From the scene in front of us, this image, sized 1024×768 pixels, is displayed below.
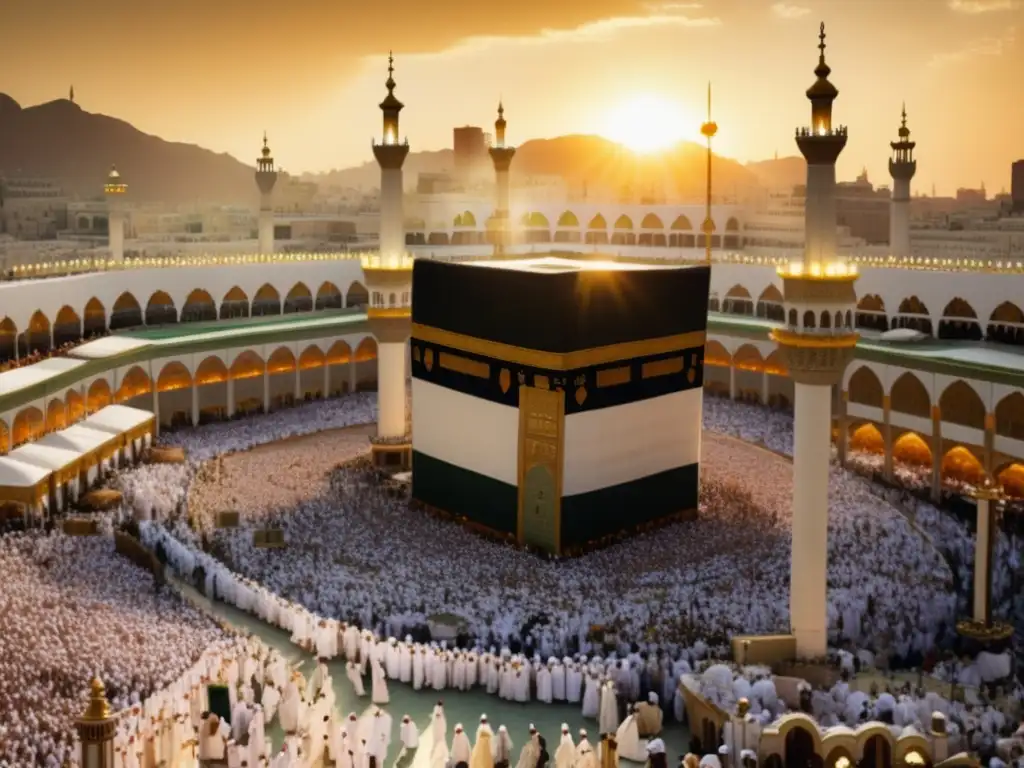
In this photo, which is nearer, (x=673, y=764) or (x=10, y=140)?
(x=673, y=764)

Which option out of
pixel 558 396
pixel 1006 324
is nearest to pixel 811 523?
pixel 558 396

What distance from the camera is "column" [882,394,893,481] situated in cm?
2542

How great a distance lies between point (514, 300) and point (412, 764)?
34.1ft

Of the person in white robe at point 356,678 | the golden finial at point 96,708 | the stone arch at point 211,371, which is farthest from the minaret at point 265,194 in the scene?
the golden finial at point 96,708

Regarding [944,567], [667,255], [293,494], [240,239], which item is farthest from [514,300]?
[240,239]

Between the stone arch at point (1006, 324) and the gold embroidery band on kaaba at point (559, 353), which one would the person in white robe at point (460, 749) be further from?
the stone arch at point (1006, 324)

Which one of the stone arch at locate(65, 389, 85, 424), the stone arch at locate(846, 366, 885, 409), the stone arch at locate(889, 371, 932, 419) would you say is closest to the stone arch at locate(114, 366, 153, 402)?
the stone arch at locate(65, 389, 85, 424)

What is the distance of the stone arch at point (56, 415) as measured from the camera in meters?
25.5

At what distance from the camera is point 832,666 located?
587 inches

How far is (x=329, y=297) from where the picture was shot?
37.8 meters

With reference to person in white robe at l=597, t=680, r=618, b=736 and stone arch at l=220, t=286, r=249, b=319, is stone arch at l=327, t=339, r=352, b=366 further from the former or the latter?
person in white robe at l=597, t=680, r=618, b=736

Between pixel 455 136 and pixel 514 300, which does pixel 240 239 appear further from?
pixel 514 300

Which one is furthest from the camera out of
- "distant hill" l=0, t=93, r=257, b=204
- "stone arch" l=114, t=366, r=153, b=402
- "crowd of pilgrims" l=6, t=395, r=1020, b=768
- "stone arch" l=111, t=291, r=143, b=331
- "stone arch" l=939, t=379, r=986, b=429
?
"distant hill" l=0, t=93, r=257, b=204

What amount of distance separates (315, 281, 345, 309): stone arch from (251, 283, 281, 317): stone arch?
1.48 m
